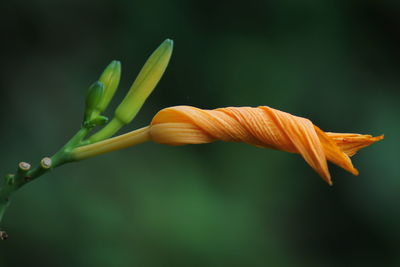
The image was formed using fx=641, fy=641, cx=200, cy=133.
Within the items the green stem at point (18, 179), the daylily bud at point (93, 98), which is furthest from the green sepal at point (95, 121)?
the green stem at point (18, 179)

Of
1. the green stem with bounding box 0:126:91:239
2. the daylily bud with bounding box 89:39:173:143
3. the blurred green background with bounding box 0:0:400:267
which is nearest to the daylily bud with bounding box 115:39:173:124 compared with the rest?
the daylily bud with bounding box 89:39:173:143

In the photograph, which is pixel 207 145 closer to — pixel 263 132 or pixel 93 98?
pixel 93 98

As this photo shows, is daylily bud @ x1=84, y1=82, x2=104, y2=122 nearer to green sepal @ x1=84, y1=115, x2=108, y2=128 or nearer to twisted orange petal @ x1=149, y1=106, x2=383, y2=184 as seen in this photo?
green sepal @ x1=84, y1=115, x2=108, y2=128

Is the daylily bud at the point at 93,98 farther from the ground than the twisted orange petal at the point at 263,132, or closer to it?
farther from the ground

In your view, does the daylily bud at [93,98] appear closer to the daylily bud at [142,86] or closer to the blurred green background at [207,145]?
the daylily bud at [142,86]

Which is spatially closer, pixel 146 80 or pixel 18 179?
pixel 18 179

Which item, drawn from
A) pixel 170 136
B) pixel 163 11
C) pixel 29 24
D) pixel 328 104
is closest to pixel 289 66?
pixel 328 104

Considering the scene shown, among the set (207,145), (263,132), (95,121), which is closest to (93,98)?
(95,121)
